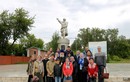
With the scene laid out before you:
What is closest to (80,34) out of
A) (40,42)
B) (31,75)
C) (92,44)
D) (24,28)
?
(40,42)

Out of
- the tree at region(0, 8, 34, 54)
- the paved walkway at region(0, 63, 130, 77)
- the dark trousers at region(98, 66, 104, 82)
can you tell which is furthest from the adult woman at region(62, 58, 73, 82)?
the tree at region(0, 8, 34, 54)

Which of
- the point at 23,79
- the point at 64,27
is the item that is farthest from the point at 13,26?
the point at 23,79

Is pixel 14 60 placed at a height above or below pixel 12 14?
below

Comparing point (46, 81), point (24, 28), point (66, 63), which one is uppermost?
point (24, 28)

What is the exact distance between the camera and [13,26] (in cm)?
5288

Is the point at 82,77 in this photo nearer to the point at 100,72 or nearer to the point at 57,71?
the point at 100,72

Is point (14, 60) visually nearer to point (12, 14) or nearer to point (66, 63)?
point (12, 14)

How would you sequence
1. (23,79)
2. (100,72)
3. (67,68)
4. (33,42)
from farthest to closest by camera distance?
(33,42), (23,79), (100,72), (67,68)

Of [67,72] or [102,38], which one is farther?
[102,38]

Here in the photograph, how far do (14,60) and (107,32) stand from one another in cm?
3622

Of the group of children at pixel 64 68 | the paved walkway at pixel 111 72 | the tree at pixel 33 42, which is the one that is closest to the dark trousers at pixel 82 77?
the group of children at pixel 64 68

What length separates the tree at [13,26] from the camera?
52656 mm

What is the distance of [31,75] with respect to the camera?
13.0 m

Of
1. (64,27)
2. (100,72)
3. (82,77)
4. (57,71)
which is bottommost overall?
(82,77)
